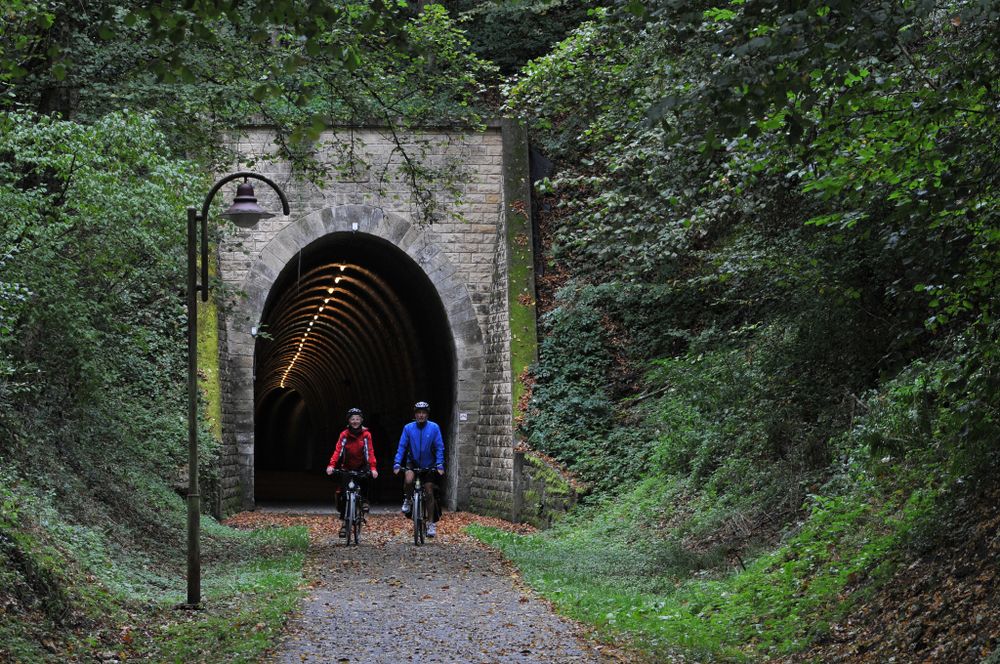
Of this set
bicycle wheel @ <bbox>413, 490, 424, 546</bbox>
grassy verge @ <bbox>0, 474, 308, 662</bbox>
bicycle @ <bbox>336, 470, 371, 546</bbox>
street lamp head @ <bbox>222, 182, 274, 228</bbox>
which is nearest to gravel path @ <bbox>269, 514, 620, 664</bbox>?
grassy verge @ <bbox>0, 474, 308, 662</bbox>

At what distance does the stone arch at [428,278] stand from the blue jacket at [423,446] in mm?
7467

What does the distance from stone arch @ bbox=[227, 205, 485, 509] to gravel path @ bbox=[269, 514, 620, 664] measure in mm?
7936

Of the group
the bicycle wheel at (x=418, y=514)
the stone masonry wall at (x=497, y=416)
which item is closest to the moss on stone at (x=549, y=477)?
the stone masonry wall at (x=497, y=416)

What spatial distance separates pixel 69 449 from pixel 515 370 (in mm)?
9254

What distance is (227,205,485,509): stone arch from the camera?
2156cm

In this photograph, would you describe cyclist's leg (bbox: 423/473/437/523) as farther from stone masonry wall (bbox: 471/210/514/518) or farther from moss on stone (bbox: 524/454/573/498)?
stone masonry wall (bbox: 471/210/514/518)

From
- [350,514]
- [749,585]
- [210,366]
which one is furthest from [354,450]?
[749,585]

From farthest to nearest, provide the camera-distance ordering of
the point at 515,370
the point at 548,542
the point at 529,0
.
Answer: the point at 529,0, the point at 515,370, the point at 548,542

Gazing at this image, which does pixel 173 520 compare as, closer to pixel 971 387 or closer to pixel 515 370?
pixel 515 370

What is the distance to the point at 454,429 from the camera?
2217cm

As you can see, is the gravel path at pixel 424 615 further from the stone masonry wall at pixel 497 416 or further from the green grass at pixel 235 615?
the stone masonry wall at pixel 497 416

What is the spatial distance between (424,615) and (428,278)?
1339 centimetres

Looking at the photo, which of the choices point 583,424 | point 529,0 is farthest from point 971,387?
point 529,0

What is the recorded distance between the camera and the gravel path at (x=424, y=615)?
7.52m
